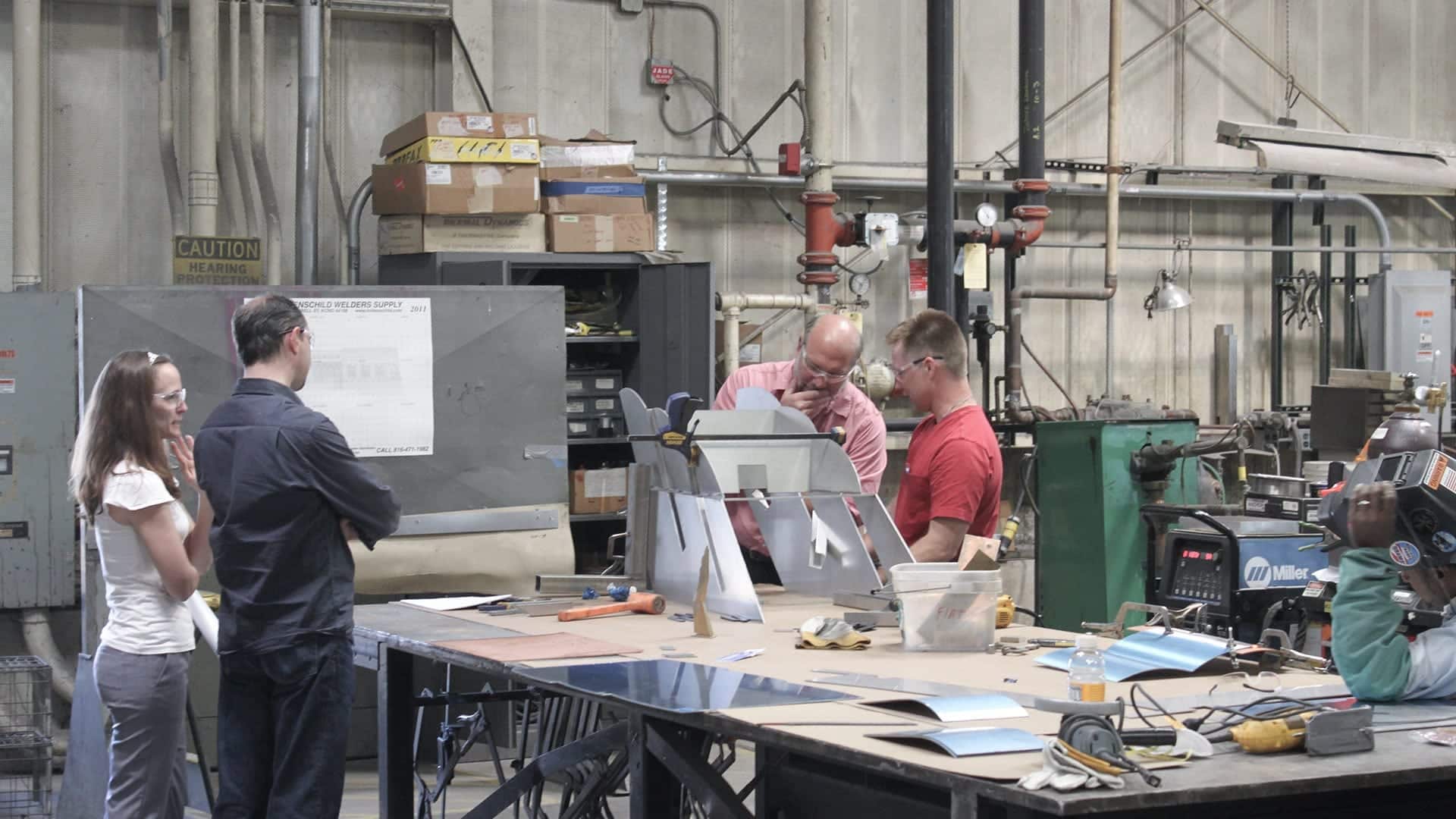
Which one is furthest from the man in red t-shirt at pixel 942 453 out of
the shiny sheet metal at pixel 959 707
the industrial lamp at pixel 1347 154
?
the industrial lamp at pixel 1347 154

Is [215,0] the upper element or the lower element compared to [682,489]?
upper

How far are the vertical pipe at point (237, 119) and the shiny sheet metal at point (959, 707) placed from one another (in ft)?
15.1

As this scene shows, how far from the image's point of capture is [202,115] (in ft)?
19.9

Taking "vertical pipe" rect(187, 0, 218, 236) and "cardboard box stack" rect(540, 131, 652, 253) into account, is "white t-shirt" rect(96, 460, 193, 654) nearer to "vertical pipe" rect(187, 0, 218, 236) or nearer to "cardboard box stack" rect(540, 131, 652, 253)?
"cardboard box stack" rect(540, 131, 652, 253)

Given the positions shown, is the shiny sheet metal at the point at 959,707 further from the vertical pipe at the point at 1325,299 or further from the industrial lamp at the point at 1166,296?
the vertical pipe at the point at 1325,299

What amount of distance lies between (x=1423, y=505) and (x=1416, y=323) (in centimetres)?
572

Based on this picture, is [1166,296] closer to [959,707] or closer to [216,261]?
[216,261]

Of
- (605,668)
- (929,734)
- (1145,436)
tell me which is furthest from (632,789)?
(1145,436)

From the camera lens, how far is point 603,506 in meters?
5.82

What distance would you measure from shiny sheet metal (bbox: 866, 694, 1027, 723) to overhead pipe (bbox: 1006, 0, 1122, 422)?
15.8ft

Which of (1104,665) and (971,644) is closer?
(1104,665)

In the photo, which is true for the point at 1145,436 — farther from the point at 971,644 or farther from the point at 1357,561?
the point at 1357,561

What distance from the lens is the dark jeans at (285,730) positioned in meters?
2.94

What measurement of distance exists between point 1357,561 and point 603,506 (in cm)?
379
